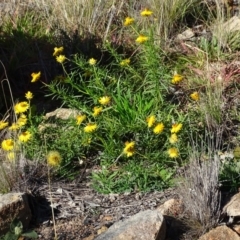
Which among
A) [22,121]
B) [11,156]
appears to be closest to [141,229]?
[11,156]

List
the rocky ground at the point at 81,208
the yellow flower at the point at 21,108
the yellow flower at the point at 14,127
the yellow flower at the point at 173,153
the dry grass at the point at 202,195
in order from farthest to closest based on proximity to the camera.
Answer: the yellow flower at the point at 21,108
the yellow flower at the point at 14,127
the yellow flower at the point at 173,153
the rocky ground at the point at 81,208
the dry grass at the point at 202,195

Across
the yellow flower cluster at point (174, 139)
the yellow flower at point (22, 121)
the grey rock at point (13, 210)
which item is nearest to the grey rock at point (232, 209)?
the yellow flower cluster at point (174, 139)

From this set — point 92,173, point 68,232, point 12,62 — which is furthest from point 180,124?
point 12,62

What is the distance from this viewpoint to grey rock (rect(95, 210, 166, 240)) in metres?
3.51

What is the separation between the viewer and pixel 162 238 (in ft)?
11.8

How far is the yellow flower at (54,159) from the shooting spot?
4.18 m

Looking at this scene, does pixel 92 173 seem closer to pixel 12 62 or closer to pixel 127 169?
pixel 127 169

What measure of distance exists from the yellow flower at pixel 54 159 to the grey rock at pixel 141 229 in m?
0.72

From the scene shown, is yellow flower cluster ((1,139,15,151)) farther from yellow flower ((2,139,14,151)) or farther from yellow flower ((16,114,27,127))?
yellow flower ((16,114,27,127))

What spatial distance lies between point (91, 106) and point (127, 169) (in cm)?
84

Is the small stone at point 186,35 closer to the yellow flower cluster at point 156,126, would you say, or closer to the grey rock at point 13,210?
the yellow flower cluster at point 156,126

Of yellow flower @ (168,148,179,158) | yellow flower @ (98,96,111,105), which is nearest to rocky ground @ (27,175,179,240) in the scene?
yellow flower @ (168,148,179,158)

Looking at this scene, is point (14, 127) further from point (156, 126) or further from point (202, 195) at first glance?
point (202, 195)

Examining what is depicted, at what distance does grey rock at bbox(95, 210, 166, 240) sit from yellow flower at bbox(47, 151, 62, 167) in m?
0.72
